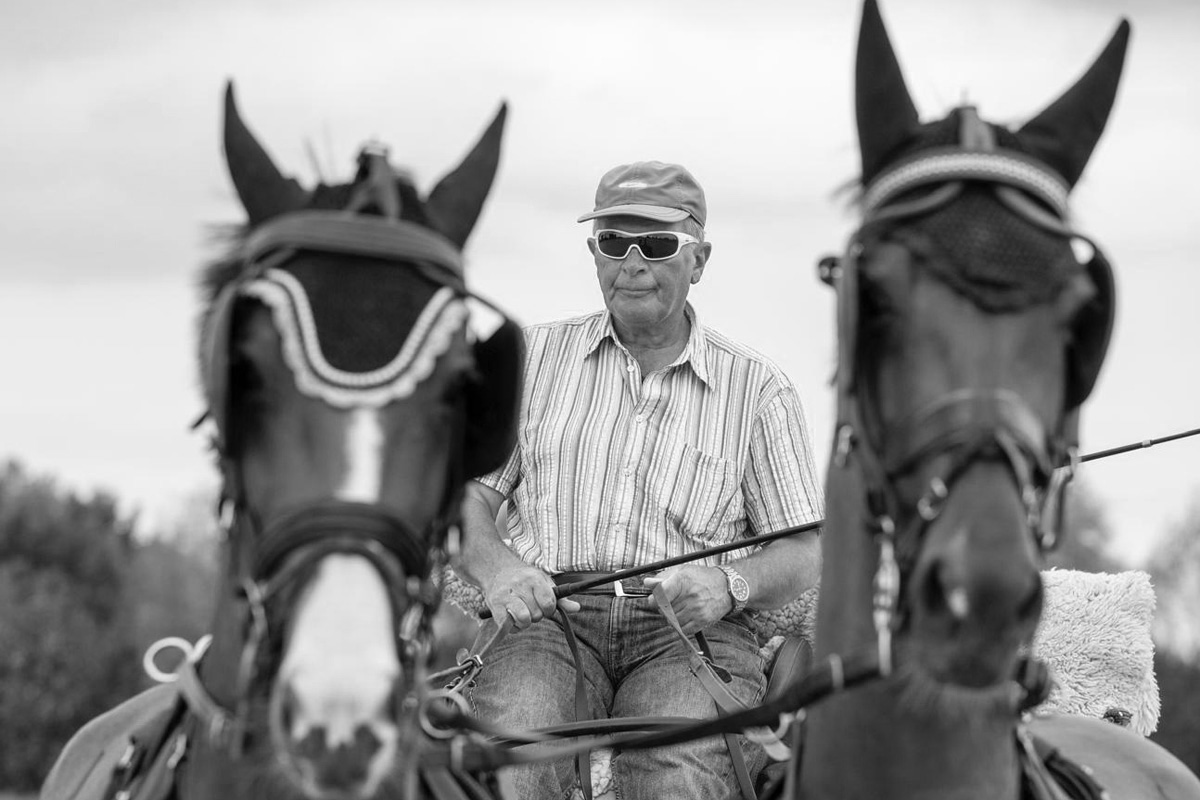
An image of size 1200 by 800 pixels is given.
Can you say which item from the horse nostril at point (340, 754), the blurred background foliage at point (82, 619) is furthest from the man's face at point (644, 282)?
the blurred background foliage at point (82, 619)

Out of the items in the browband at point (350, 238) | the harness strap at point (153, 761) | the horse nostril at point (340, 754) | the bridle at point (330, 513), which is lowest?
the harness strap at point (153, 761)

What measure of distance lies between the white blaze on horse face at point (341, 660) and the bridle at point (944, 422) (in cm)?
127

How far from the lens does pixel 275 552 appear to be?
4164 millimetres

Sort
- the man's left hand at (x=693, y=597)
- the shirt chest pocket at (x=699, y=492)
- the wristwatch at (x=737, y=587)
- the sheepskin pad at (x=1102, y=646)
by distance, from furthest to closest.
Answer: the sheepskin pad at (x=1102, y=646)
the shirt chest pocket at (x=699, y=492)
the wristwatch at (x=737, y=587)
the man's left hand at (x=693, y=597)

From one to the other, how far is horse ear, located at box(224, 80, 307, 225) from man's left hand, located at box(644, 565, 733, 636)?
7.24 ft

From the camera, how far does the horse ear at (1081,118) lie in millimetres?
4773

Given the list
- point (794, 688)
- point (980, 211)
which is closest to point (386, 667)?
point (794, 688)

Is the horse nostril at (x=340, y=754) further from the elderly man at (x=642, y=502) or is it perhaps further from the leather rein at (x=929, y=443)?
the elderly man at (x=642, y=502)

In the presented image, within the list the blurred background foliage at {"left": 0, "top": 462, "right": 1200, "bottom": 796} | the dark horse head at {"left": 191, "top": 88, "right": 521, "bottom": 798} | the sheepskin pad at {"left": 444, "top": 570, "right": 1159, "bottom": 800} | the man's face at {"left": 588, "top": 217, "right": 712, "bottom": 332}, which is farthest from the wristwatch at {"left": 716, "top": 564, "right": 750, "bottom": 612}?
the blurred background foliage at {"left": 0, "top": 462, "right": 1200, "bottom": 796}

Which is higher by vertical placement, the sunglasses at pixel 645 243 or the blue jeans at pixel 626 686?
the sunglasses at pixel 645 243

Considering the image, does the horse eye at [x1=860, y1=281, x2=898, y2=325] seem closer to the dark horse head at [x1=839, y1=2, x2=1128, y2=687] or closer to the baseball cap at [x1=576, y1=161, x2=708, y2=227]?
the dark horse head at [x1=839, y1=2, x2=1128, y2=687]

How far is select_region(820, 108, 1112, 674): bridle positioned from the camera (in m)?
4.23

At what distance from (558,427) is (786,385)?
92cm

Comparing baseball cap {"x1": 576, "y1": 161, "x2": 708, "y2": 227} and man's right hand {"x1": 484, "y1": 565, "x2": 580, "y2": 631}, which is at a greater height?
baseball cap {"x1": 576, "y1": 161, "x2": 708, "y2": 227}
